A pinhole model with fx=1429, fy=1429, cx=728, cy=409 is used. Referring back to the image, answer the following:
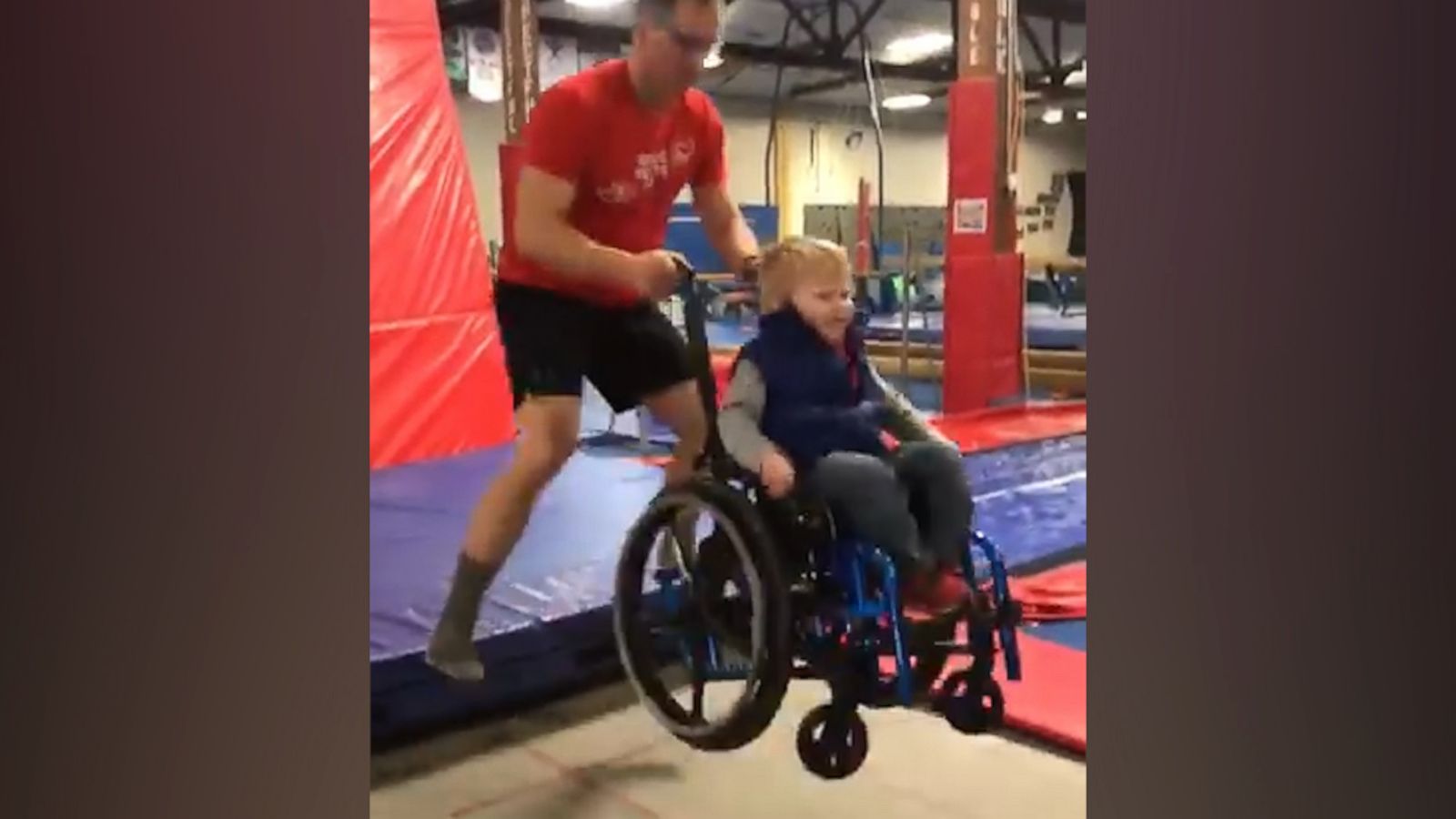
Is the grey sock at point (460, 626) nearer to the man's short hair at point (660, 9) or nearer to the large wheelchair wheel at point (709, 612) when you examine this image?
the large wheelchair wheel at point (709, 612)

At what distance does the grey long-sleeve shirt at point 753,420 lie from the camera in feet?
7.11

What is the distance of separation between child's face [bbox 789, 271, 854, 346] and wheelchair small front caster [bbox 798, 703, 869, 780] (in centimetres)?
59

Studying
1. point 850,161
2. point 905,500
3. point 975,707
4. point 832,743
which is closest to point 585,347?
point 905,500

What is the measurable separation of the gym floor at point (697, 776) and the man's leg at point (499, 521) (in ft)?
0.62

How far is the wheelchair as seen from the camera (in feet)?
6.85

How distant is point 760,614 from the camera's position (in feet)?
6.88

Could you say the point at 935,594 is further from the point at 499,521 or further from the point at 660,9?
the point at 660,9

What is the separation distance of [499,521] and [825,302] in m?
0.75

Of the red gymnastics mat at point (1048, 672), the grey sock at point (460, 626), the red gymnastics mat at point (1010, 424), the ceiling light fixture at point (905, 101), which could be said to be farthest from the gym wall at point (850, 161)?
the grey sock at point (460, 626)

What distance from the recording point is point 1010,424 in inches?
225
